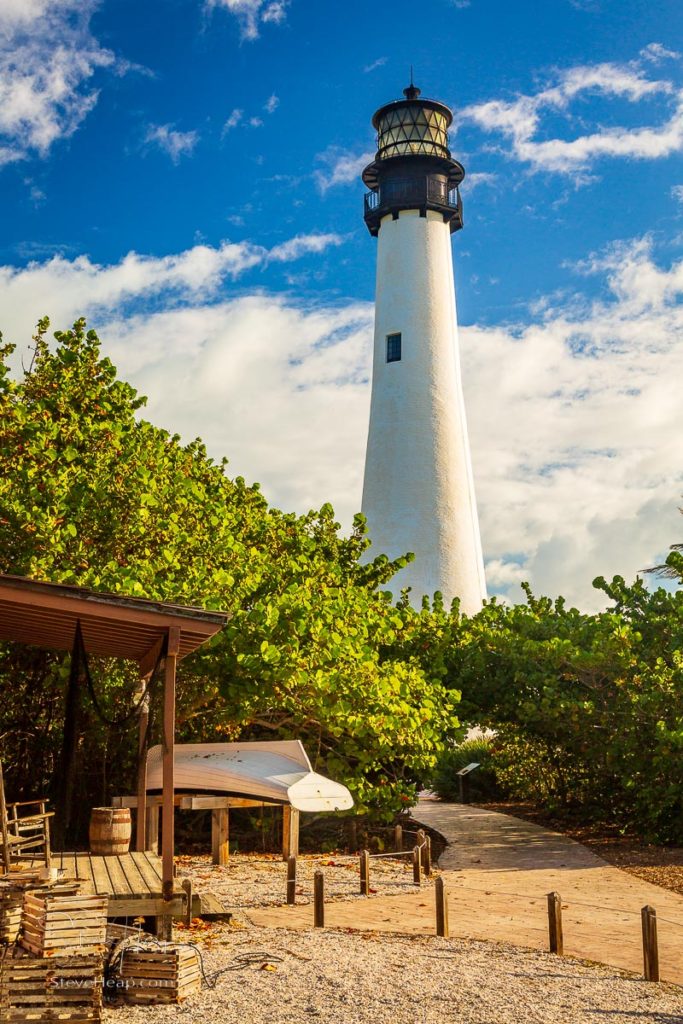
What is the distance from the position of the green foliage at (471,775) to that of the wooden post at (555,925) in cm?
1572

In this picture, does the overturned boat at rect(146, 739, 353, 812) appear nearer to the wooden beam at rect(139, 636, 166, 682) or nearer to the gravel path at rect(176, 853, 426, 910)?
the wooden beam at rect(139, 636, 166, 682)

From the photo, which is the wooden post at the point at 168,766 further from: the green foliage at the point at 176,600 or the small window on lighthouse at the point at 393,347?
the small window on lighthouse at the point at 393,347

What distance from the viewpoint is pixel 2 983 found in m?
7.45

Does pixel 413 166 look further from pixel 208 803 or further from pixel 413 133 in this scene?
pixel 208 803

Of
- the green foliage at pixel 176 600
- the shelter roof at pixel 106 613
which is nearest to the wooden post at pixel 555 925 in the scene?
the shelter roof at pixel 106 613

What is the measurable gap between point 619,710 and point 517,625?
124 inches

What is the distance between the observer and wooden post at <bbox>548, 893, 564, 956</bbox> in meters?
10.2

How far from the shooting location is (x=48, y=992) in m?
7.50

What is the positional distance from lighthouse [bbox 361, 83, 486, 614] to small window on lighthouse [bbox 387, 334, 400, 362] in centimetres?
3

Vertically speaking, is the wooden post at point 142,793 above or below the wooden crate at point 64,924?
above

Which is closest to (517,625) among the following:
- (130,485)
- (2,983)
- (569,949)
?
(130,485)

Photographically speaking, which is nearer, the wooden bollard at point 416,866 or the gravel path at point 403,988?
the gravel path at point 403,988

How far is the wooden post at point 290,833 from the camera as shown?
1661 cm

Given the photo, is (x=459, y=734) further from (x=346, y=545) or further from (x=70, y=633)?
(x=70, y=633)
